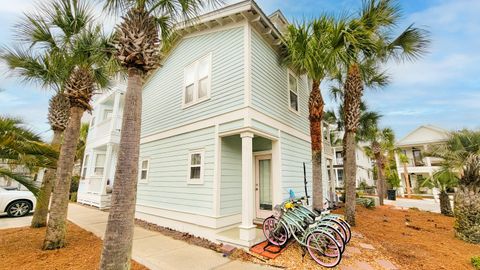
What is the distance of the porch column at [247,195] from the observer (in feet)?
18.2

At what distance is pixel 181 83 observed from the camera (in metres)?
8.86

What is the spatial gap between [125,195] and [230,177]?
398cm

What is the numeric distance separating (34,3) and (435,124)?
117 ft

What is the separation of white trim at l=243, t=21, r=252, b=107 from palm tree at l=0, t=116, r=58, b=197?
17.3 feet

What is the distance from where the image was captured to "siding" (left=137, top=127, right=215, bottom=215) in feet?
22.4

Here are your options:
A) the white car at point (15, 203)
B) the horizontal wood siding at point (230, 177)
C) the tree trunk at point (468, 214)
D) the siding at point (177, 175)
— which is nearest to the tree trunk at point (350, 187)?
the tree trunk at point (468, 214)

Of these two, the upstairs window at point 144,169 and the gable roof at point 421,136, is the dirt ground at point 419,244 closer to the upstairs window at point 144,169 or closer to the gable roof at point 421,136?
the upstairs window at point 144,169

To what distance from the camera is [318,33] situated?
650cm

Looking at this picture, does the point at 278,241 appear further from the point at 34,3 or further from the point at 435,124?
the point at 435,124

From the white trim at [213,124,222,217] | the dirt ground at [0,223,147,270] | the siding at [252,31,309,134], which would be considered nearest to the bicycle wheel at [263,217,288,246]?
the white trim at [213,124,222,217]

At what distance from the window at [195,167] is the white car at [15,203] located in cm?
952

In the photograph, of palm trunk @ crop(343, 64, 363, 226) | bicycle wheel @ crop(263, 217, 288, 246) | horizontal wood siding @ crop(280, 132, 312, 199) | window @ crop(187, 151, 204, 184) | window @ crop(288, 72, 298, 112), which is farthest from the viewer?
window @ crop(288, 72, 298, 112)

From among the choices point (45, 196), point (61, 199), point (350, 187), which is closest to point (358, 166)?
point (350, 187)

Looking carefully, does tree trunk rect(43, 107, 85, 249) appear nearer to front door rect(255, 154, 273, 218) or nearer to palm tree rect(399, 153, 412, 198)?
front door rect(255, 154, 273, 218)
